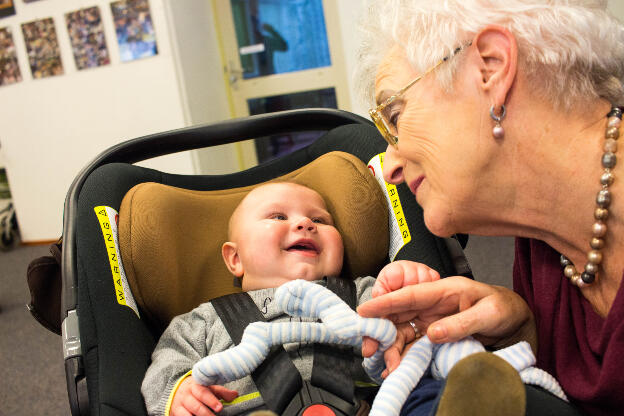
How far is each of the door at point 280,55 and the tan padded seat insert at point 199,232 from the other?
3.29m

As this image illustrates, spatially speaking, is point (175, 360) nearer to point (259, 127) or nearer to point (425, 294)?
point (425, 294)

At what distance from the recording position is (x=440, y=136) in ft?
2.76

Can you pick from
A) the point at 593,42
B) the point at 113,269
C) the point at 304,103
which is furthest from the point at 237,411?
the point at 304,103

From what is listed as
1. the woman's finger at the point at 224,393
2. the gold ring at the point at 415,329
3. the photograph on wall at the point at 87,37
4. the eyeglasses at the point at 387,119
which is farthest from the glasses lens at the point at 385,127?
the photograph on wall at the point at 87,37

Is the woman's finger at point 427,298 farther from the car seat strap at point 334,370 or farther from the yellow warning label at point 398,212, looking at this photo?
the yellow warning label at point 398,212

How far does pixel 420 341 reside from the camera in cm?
91

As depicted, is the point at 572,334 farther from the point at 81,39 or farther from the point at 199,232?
the point at 81,39

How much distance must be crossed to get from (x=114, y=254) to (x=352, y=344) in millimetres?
629

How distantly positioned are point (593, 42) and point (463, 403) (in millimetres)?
573

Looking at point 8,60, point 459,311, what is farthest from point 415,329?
point 8,60

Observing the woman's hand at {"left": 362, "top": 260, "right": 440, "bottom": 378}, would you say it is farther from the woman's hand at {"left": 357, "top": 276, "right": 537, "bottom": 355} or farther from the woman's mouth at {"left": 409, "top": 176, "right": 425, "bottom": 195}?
the woman's mouth at {"left": 409, "top": 176, "right": 425, "bottom": 195}

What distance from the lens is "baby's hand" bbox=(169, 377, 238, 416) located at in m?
0.98

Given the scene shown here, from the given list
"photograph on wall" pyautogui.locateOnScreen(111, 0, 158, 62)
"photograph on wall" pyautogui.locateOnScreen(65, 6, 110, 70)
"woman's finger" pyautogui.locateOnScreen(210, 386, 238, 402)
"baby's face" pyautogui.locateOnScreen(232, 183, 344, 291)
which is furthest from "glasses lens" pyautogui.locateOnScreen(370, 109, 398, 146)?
"photograph on wall" pyautogui.locateOnScreen(65, 6, 110, 70)

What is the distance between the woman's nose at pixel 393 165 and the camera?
100 centimetres
